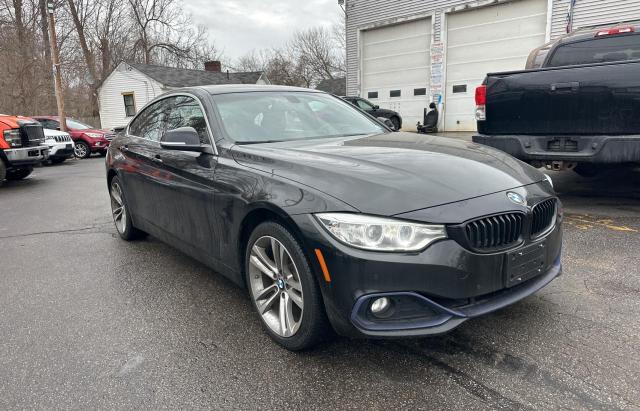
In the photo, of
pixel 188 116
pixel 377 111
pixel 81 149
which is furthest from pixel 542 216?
pixel 81 149

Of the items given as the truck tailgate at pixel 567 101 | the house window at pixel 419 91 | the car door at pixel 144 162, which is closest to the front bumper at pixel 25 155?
the car door at pixel 144 162

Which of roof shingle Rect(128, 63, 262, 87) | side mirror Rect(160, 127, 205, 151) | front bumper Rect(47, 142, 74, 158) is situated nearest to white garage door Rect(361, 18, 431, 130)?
front bumper Rect(47, 142, 74, 158)

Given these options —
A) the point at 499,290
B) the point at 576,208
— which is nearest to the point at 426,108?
the point at 576,208

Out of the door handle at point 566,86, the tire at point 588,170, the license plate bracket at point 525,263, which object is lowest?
the tire at point 588,170

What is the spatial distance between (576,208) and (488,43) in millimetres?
10364

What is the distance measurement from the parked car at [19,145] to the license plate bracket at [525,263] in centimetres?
1055

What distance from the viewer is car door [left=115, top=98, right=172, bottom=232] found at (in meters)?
4.01

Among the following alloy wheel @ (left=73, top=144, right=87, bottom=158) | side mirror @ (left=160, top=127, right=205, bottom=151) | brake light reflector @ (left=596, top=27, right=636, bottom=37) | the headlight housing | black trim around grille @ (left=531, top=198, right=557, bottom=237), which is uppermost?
brake light reflector @ (left=596, top=27, right=636, bottom=37)

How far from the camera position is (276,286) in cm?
270

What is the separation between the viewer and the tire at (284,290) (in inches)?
94.3

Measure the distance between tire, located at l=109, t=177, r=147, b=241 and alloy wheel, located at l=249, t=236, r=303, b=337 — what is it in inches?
100

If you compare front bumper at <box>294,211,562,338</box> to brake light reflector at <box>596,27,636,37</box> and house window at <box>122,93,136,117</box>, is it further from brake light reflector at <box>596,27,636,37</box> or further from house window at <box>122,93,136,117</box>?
house window at <box>122,93,136,117</box>

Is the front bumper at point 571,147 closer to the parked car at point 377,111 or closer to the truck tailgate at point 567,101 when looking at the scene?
the truck tailgate at point 567,101

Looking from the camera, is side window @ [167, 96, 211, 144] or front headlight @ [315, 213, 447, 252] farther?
side window @ [167, 96, 211, 144]
